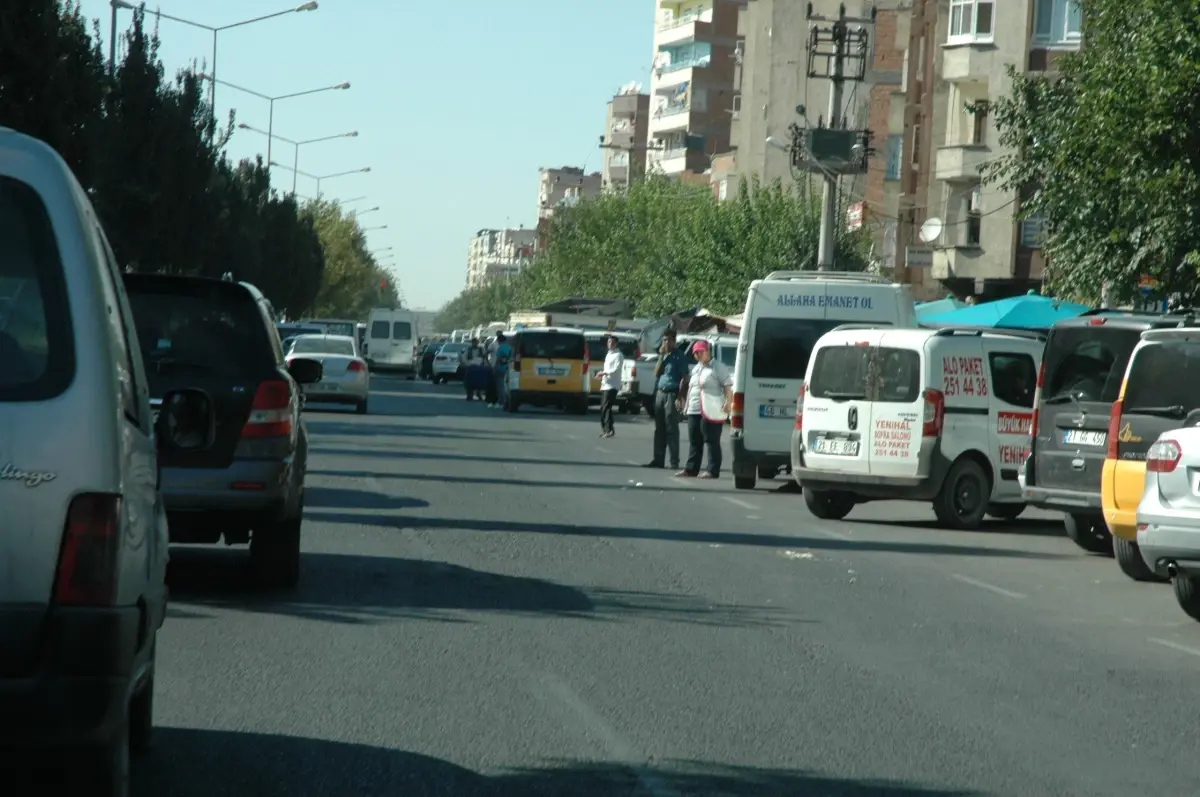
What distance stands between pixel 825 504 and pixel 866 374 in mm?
1375

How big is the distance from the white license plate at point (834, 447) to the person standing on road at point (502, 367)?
99.7 feet

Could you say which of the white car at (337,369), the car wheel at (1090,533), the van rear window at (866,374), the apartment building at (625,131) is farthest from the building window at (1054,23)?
the apartment building at (625,131)

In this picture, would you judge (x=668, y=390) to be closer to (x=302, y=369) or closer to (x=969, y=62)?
(x=302, y=369)

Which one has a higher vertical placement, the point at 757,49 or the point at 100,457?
the point at 757,49

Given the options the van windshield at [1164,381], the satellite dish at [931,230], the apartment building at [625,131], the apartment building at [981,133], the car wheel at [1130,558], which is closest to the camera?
the van windshield at [1164,381]

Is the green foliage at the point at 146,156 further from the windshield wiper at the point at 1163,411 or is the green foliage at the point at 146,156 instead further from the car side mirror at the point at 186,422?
the car side mirror at the point at 186,422

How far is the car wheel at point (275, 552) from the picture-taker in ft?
40.7

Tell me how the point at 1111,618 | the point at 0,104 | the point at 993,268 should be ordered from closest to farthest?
the point at 1111,618 → the point at 0,104 → the point at 993,268

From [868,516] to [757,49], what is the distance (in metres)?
87.3

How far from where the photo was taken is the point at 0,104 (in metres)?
33.5

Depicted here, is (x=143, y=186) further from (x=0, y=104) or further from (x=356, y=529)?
(x=356, y=529)

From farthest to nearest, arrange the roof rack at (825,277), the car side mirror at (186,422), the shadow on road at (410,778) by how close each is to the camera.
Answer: the roof rack at (825,277)
the shadow on road at (410,778)
the car side mirror at (186,422)

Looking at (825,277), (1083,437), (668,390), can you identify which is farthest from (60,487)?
(668,390)

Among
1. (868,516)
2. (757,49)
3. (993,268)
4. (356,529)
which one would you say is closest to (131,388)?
(356,529)
